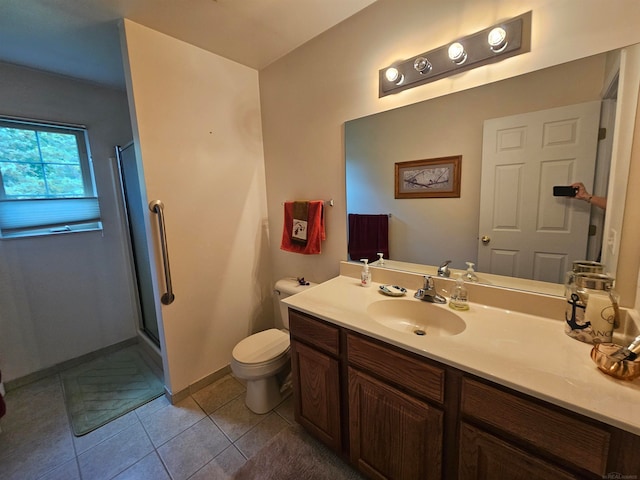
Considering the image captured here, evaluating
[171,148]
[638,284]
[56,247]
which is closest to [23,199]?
[56,247]

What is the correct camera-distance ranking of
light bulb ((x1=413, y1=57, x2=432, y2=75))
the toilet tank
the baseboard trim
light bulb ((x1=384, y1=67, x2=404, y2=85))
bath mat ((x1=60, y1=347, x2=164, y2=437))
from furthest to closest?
the toilet tank
the baseboard trim
bath mat ((x1=60, y1=347, x2=164, y2=437))
light bulb ((x1=384, y1=67, x2=404, y2=85))
light bulb ((x1=413, y1=57, x2=432, y2=75))

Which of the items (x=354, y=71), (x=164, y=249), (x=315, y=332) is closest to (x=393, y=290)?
(x=315, y=332)

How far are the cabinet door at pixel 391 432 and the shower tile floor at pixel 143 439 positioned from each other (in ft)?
2.13

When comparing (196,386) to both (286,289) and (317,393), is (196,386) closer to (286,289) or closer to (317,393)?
A: (286,289)

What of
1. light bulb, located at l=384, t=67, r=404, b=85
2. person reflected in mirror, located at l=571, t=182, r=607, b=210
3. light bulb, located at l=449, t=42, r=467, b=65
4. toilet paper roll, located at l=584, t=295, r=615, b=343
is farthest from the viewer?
light bulb, located at l=384, t=67, r=404, b=85

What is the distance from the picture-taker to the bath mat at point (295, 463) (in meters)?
1.32

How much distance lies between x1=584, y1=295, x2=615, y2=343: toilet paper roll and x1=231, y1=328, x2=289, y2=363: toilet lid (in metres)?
1.49

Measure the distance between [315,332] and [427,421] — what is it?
1.83 ft

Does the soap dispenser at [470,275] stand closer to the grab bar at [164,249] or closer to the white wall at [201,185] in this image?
the white wall at [201,185]

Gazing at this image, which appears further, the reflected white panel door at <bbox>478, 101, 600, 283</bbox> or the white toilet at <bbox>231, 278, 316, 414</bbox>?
the white toilet at <bbox>231, 278, 316, 414</bbox>

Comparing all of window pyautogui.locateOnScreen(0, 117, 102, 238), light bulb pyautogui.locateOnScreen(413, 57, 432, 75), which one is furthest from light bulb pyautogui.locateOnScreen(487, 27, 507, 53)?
window pyautogui.locateOnScreen(0, 117, 102, 238)

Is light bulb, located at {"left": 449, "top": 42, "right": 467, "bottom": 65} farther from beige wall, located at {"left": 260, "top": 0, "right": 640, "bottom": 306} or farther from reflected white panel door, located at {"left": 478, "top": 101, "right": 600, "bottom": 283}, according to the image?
reflected white panel door, located at {"left": 478, "top": 101, "right": 600, "bottom": 283}

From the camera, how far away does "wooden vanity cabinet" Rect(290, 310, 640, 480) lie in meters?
0.70

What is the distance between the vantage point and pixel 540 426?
740 millimetres
